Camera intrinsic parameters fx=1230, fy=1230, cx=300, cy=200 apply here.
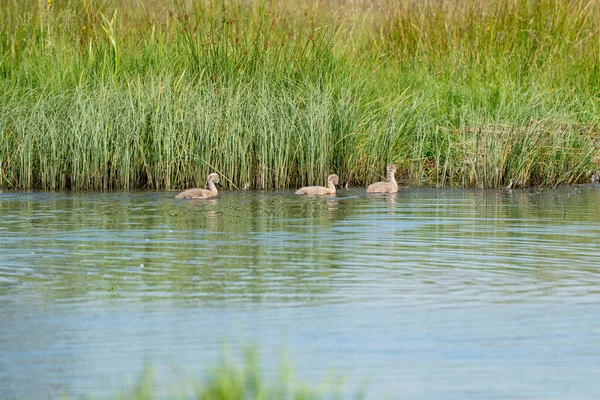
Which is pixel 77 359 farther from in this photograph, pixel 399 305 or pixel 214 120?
pixel 214 120

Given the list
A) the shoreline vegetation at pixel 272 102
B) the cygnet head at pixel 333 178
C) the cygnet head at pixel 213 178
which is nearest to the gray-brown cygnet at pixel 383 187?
the cygnet head at pixel 333 178

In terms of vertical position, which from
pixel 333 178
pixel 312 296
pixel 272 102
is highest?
pixel 272 102

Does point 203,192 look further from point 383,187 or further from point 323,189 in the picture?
point 383,187

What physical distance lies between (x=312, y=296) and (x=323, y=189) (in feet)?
19.4

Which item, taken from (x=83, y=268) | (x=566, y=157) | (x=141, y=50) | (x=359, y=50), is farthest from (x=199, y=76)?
(x=83, y=268)

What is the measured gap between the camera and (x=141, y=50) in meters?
15.6

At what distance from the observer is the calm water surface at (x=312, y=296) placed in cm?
579

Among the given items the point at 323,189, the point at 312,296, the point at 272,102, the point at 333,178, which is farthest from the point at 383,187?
the point at 312,296

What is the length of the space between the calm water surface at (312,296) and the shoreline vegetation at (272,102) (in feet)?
6.47

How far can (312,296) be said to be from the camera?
24.7ft

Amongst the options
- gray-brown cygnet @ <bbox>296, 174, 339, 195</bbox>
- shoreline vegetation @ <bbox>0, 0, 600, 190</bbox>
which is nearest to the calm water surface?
gray-brown cygnet @ <bbox>296, 174, 339, 195</bbox>

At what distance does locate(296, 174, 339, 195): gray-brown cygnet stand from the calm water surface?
97 centimetres

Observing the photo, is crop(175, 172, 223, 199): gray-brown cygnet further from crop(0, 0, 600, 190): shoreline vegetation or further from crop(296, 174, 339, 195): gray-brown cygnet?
crop(296, 174, 339, 195): gray-brown cygnet

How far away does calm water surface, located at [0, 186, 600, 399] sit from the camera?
579 cm
